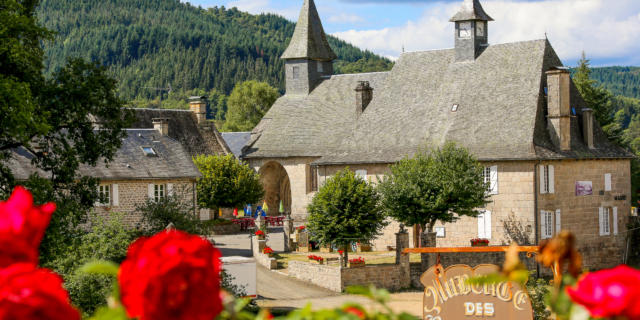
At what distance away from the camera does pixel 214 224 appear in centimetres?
5016

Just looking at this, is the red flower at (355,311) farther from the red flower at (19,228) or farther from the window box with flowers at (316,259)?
the window box with flowers at (316,259)

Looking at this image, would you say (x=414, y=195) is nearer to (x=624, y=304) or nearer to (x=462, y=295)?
(x=462, y=295)

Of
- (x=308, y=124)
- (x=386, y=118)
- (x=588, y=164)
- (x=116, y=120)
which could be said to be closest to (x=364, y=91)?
(x=386, y=118)

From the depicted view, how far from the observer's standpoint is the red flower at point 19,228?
8.66ft

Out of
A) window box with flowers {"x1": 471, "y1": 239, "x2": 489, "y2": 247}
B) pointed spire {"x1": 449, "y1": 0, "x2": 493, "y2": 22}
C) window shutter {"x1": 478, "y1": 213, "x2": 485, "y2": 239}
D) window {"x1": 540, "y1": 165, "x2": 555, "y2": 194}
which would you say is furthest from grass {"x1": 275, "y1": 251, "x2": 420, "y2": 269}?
pointed spire {"x1": 449, "y1": 0, "x2": 493, "y2": 22}

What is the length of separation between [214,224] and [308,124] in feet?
35.9

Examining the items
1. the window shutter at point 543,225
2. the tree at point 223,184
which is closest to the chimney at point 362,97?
the tree at point 223,184

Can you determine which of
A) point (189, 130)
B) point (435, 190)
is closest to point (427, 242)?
point (435, 190)

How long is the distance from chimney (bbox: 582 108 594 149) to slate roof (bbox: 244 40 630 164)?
10.5 inches

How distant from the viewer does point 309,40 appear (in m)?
62.9

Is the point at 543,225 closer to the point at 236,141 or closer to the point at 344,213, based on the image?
the point at 344,213

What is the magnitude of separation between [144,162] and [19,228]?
134 feet

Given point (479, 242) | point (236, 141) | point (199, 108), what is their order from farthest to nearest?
point (236, 141) < point (199, 108) < point (479, 242)

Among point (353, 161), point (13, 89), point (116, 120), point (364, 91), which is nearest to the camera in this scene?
point (13, 89)
